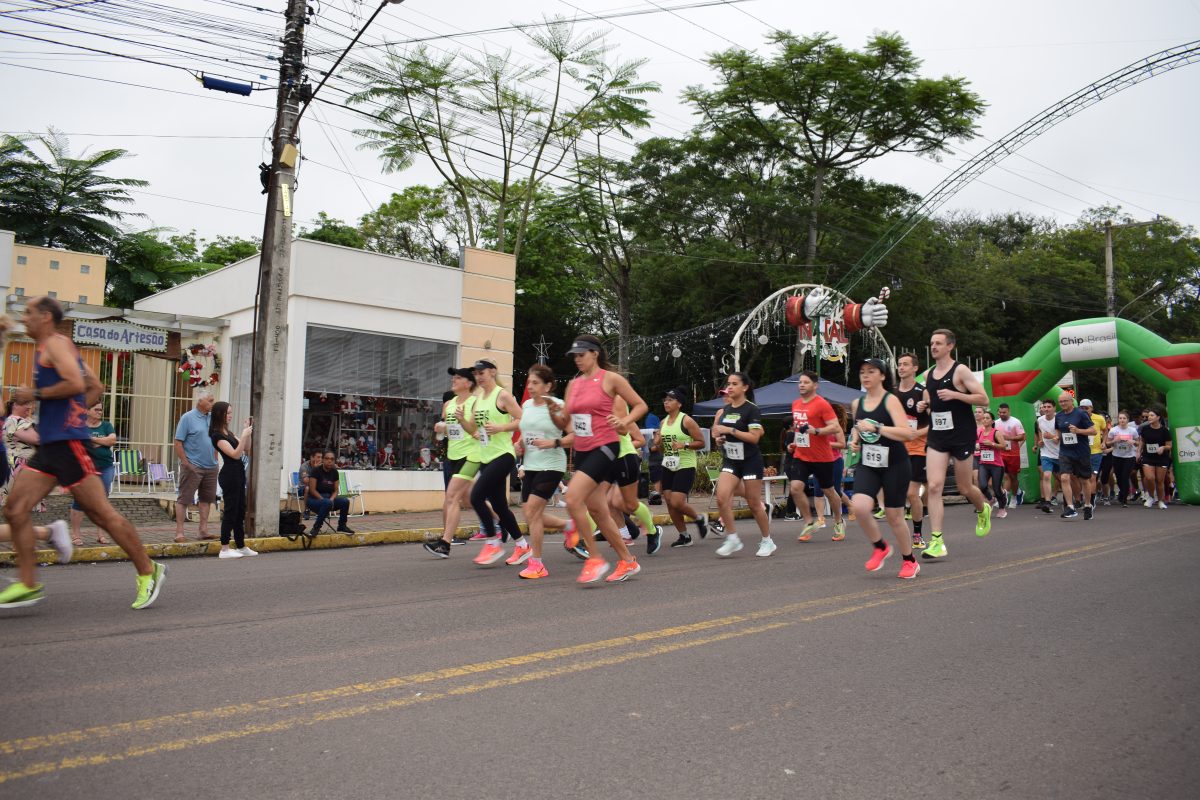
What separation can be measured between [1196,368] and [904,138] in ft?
57.1

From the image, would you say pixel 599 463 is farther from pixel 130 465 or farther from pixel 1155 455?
pixel 1155 455

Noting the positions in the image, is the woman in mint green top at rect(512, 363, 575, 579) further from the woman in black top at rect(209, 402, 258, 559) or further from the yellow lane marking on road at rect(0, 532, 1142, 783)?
the woman in black top at rect(209, 402, 258, 559)

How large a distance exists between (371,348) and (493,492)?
387 inches

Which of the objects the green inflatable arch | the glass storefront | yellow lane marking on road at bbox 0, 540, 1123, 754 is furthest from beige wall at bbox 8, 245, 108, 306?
yellow lane marking on road at bbox 0, 540, 1123, 754

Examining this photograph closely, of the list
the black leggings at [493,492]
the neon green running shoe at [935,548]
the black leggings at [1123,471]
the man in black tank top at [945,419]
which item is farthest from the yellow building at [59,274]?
the black leggings at [1123,471]

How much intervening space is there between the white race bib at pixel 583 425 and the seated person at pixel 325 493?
601 centimetres

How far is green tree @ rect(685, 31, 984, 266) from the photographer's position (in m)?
33.4

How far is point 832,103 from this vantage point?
34.2 meters

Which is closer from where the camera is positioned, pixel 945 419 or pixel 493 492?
pixel 493 492

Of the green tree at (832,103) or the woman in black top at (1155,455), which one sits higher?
the green tree at (832,103)

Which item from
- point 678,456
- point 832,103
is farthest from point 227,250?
point 678,456

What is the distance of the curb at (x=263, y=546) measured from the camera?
1039 cm

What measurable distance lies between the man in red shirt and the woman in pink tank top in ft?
13.3

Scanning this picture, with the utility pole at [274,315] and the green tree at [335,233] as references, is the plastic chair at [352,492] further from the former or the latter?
the green tree at [335,233]
